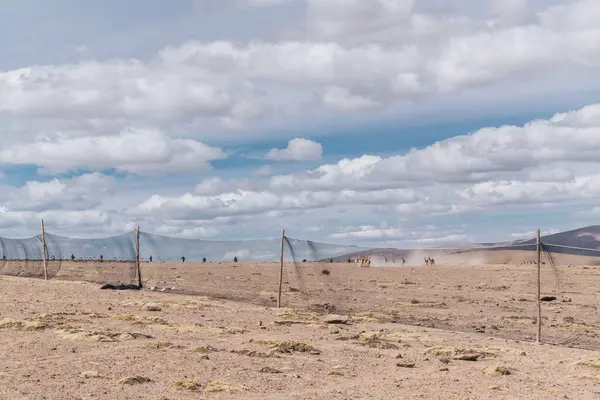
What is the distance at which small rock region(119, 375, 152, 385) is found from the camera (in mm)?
15184

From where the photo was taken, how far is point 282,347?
20250 millimetres

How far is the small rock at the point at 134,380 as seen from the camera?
15184mm

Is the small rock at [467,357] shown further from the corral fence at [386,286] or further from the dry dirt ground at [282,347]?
the corral fence at [386,286]

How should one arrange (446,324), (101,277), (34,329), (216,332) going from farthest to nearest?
(101,277) < (446,324) < (216,332) < (34,329)

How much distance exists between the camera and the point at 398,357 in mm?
20141

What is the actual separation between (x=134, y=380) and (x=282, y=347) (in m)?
5.63

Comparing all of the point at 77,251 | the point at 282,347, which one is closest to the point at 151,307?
the point at 282,347

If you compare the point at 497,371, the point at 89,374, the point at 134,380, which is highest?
the point at 89,374

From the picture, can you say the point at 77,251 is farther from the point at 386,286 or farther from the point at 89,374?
the point at 89,374

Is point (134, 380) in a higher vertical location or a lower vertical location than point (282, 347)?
higher

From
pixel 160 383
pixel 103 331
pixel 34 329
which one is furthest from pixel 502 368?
pixel 34 329

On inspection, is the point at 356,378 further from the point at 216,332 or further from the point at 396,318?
the point at 396,318

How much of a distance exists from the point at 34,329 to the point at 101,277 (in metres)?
27.4

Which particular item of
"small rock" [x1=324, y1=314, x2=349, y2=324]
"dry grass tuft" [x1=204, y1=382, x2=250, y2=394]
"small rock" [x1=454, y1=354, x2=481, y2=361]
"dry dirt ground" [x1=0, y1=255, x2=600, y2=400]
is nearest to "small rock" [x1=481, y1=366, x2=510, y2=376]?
"dry dirt ground" [x1=0, y1=255, x2=600, y2=400]
